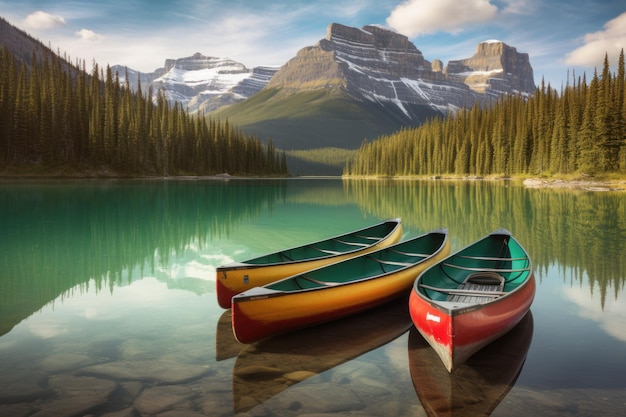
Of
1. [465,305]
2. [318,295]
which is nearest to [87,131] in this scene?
[318,295]

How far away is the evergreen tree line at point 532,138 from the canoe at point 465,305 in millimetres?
79861

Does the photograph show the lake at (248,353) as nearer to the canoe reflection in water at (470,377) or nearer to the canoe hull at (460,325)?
the canoe reflection in water at (470,377)

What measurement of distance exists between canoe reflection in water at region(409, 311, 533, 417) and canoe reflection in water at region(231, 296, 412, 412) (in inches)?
42.2

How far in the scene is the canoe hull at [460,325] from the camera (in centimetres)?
793

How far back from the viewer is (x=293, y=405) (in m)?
7.21

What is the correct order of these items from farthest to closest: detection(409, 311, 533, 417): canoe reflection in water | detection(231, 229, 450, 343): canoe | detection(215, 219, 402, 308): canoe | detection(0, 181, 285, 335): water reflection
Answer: detection(0, 181, 285, 335): water reflection < detection(215, 219, 402, 308): canoe < detection(231, 229, 450, 343): canoe < detection(409, 311, 533, 417): canoe reflection in water

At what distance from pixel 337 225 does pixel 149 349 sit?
863 inches

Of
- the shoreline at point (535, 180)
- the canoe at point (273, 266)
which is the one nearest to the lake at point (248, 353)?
the canoe at point (273, 266)

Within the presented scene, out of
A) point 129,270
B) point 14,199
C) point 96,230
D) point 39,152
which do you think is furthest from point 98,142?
point 129,270

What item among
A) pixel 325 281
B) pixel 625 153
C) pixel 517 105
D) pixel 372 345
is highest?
pixel 517 105

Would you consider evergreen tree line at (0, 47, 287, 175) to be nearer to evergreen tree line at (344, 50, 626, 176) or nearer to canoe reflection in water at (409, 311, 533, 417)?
evergreen tree line at (344, 50, 626, 176)

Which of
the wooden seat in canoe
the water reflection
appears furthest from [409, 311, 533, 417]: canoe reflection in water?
the water reflection

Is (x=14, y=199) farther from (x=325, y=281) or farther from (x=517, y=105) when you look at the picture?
(x=517, y=105)

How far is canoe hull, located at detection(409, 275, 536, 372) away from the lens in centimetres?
793
